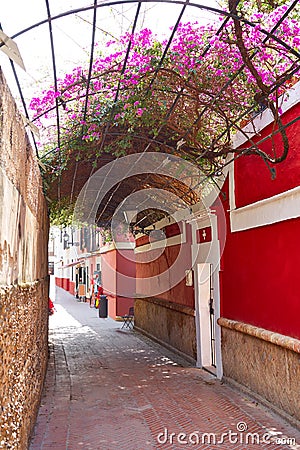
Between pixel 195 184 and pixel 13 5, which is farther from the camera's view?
pixel 195 184

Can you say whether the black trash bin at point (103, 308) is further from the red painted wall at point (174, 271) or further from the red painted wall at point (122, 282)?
the red painted wall at point (174, 271)

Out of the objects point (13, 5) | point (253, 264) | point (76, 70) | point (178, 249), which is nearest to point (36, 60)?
point (76, 70)

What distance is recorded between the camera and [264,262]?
263 inches

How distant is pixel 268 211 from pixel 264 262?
71cm

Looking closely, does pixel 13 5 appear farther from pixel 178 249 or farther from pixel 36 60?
pixel 178 249

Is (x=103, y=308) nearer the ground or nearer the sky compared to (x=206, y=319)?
nearer the ground

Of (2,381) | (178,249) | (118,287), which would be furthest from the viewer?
(118,287)

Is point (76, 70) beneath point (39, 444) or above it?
above

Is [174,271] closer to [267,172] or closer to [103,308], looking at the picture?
[267,172]

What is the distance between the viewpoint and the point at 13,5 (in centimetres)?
397

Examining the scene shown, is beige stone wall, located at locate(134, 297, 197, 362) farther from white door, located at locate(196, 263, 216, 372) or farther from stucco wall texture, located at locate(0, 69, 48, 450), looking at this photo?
stucco wall texture, located at locate(0, 69, 48, 450)

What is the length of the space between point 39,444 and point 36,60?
179 inches

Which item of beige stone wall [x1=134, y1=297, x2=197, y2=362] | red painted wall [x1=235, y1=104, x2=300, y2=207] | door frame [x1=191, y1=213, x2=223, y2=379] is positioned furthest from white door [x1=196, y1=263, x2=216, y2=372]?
red painted wall [x1=235, y1=104, x2=300, y2=207]

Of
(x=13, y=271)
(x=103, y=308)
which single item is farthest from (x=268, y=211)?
(x=103, y=308)
